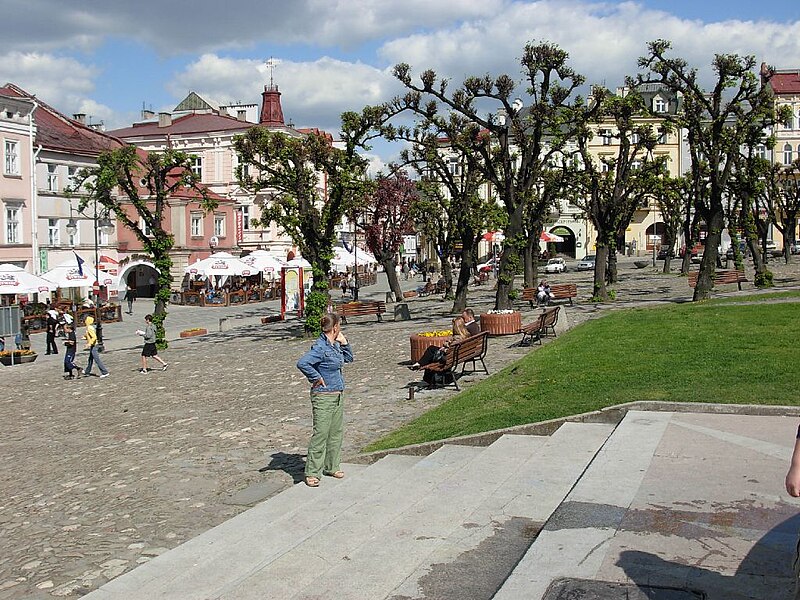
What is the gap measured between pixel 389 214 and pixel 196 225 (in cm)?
1435

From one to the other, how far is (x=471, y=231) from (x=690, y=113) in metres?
8.59

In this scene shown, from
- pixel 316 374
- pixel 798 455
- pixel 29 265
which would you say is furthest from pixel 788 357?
pixel 29 265

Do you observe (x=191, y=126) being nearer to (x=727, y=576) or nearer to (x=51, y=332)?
(x=51, y=332)

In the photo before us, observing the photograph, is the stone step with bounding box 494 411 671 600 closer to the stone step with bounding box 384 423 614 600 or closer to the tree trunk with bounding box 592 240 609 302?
the stone step with bounding box 384 423 614 600

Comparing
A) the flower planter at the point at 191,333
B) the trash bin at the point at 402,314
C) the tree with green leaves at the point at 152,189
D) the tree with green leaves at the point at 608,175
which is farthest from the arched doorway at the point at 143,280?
the tree with green leaves at the point at 608,175

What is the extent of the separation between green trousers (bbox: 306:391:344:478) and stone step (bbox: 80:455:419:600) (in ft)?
0.71

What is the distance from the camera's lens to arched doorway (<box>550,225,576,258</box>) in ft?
278

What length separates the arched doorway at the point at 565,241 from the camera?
278ft

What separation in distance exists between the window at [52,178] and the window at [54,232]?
177 centimetres

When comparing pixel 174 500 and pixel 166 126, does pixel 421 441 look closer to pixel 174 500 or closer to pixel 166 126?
pixel 174 500

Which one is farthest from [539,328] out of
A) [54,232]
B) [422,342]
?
[54,232]

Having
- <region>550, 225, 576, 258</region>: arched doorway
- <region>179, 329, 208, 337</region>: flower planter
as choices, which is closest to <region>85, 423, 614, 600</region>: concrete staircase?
<region>179, 329, 208, 337</region>: flower planter

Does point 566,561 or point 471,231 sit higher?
point 471,231

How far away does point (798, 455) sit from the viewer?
4219 millimetres
